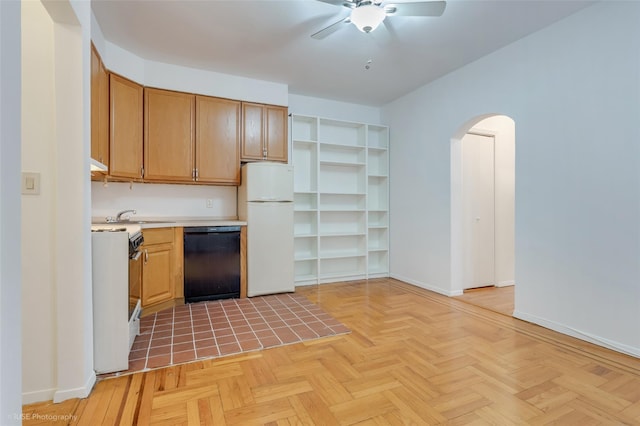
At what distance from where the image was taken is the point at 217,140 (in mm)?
3822

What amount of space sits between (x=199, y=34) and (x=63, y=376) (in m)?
2.81

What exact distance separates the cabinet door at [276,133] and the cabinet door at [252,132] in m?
0.08

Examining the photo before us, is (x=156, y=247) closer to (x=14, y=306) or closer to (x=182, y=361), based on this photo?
(x=182, y=361)

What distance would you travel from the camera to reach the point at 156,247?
10.5ft

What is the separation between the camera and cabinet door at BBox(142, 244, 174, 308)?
3.07 m

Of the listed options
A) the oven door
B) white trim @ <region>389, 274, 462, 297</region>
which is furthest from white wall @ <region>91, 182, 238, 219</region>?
white trim @ <region>389, 274, 462, 297</region>

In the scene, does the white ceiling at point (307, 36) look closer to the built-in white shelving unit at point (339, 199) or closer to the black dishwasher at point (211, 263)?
the built-in white shelving unit at point (339, 199)

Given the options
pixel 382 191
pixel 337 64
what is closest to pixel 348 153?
→ pixel 382 191

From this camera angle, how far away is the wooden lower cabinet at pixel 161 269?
308cm

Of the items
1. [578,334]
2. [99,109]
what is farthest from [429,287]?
[99,109]

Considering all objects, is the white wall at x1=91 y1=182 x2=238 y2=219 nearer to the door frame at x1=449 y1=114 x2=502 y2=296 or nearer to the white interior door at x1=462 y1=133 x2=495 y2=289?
the door frame at x1=449 y1=114 x2=502 y2=296

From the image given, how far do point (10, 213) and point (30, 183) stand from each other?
3.09ft

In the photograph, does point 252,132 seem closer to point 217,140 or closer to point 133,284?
point 217,140

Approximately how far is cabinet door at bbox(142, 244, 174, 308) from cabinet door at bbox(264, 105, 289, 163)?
164 cm
